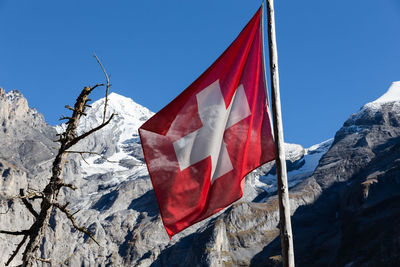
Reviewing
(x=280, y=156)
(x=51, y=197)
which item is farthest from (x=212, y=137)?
(x=51, y=197)

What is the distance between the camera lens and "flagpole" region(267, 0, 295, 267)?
28.7 ft

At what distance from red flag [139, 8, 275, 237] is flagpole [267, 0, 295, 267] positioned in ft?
3.71

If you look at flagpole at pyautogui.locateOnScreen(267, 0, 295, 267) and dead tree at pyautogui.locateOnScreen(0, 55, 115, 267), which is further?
dead tree at pyautogui.locateOnScreen(0, 55, 115, 267)

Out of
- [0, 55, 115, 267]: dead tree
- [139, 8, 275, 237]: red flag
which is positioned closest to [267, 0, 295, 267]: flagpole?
[139, 8, 275, 237]: red flag

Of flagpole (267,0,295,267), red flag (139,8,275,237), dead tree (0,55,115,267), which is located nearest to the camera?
flagpole (267,0,295,267)

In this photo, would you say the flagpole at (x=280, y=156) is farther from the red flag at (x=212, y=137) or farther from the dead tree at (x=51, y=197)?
the dead tree at (x=51, y=197)

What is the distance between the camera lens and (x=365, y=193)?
19662cm

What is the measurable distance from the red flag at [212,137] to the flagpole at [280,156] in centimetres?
113

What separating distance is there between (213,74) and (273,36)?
7.40 feet

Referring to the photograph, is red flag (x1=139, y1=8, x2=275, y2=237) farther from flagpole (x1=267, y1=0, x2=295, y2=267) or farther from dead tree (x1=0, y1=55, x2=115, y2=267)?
dead tree (x1=0, y1=55, x2=115, y2=267)

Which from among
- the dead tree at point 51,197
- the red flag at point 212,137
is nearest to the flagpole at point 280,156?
the red flag at point 212,137

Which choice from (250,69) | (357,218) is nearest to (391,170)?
(357,218)

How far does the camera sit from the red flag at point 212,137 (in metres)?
11.3

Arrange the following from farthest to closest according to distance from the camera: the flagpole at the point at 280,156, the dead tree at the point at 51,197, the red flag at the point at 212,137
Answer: the dead tree at the point at 51,197
the red flag at the point at 212,137
the flagpole at the point at 280,156
